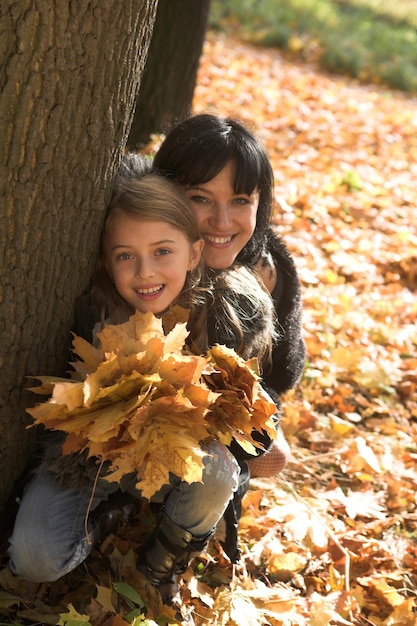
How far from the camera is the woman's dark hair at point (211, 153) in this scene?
242cm

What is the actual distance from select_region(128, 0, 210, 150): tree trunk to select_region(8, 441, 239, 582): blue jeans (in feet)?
10.3

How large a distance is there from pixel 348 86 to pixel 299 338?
842 cm

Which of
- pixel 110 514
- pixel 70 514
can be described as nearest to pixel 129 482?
pixel 110 514

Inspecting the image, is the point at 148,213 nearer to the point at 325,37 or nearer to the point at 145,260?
the point at 145,260

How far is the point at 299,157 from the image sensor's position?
628 cm

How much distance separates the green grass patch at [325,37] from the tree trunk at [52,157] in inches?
387

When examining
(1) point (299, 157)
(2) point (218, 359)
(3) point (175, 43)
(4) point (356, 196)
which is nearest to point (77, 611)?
(2) point (218, 359)

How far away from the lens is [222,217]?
2465mm

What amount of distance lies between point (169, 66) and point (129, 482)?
11.5 ft

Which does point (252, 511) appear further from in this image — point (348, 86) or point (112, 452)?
point (348, 86)

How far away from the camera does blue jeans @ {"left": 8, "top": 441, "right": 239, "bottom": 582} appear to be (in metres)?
2.08

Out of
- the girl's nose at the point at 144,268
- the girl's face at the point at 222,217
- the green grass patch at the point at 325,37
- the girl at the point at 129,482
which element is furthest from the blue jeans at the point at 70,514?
the green grass patch at the point at 325,37

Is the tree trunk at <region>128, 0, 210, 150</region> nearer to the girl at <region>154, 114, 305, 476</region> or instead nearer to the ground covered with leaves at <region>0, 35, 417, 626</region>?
the ground covered with leaves at <region>0, 35, 417, 626</region>

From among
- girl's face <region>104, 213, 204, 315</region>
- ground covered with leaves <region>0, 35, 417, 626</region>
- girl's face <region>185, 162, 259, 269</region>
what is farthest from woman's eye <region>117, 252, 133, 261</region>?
ground covered with leaves <region>0, 35, 417, 626</region>
